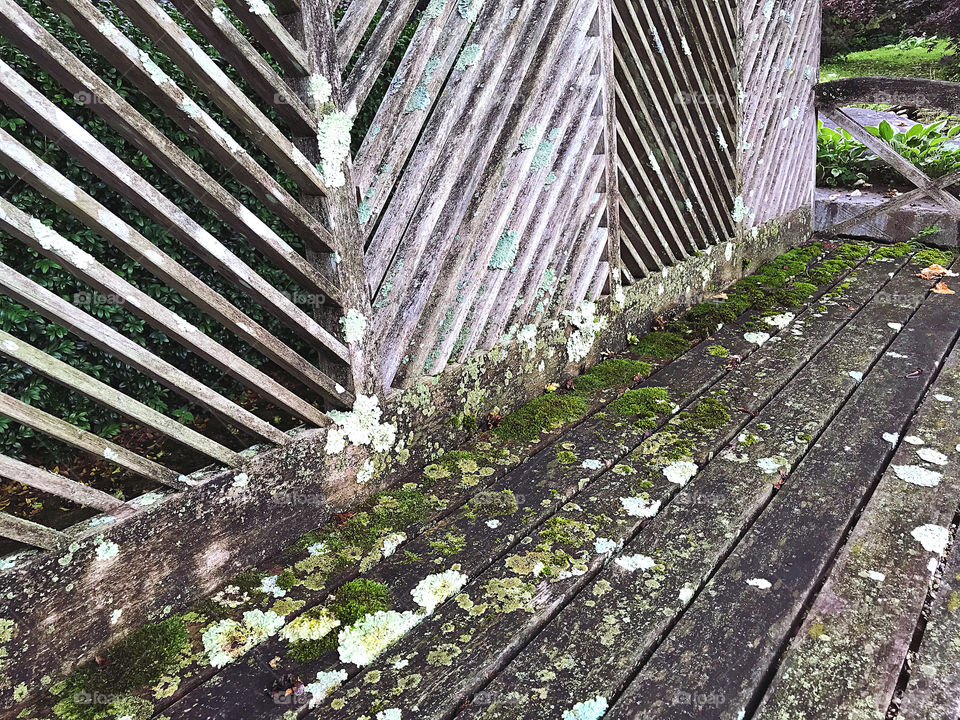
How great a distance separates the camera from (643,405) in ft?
9.14

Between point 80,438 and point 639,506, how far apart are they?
1.54 meters

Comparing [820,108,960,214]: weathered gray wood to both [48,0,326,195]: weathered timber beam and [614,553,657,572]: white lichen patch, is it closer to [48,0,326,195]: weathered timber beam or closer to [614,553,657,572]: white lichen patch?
[614,553,657,572]: white lichen patch

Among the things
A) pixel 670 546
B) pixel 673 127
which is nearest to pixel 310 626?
pixel 670 546

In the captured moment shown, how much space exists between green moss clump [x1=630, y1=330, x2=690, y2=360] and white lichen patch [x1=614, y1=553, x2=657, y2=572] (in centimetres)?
158

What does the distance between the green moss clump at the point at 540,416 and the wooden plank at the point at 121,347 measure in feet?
3.06

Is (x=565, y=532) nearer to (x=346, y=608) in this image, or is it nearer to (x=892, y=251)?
(x=346, y=608)

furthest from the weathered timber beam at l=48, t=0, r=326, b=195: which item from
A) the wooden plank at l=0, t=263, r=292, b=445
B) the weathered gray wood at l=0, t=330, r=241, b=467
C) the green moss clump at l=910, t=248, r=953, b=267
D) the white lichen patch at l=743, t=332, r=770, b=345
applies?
the green moss clump at l=910, t=248, r=953, b=267

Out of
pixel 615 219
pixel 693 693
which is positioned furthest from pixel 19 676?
Result: pixel 615 219

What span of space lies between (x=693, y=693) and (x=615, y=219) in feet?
7.51

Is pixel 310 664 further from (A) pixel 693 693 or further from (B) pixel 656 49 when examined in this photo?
(B) pixel 656 49

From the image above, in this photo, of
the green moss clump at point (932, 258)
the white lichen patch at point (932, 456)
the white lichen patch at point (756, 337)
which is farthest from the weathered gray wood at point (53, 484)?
the green moss clump at point (932, 258)

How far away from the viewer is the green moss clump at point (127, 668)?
147cm

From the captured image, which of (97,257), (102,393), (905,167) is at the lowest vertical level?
(905,167)

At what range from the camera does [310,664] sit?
5.18ft
